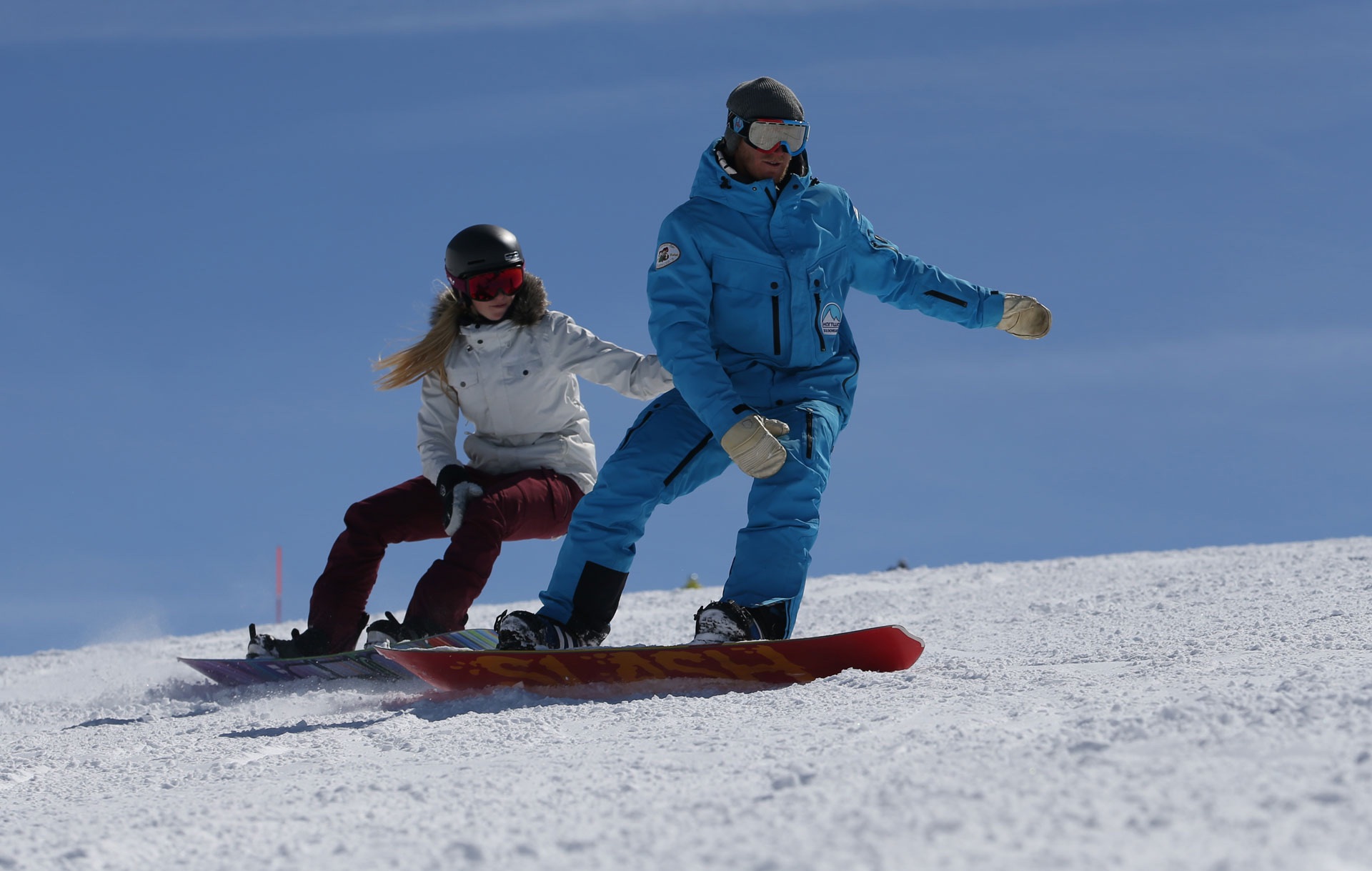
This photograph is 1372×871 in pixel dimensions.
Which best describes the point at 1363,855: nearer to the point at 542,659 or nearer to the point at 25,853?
the point at 25,853

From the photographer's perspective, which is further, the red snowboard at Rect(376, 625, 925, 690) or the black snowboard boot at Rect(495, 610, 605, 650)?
the black snowboard boot at Rect(495, 610, 605, 650)

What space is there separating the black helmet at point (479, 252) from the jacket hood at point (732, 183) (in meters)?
1.32

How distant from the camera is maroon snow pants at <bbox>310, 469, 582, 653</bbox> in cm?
528

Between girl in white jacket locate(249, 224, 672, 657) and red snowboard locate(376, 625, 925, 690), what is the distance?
1208 mm

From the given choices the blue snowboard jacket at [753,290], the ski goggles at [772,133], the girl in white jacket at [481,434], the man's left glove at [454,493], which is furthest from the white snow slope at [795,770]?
the ski goggles at [772,133]

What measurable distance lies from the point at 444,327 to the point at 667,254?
5.69 feet

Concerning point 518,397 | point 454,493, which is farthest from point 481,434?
point 454,493

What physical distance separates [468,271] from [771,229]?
1768mm

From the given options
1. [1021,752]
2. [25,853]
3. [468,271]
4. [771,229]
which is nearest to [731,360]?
[771,229]

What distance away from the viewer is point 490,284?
18.2 feet

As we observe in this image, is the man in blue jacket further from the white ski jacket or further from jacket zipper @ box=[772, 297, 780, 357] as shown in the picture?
the white ski jacket

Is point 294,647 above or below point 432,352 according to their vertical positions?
below

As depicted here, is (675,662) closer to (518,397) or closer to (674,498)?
(674,498)

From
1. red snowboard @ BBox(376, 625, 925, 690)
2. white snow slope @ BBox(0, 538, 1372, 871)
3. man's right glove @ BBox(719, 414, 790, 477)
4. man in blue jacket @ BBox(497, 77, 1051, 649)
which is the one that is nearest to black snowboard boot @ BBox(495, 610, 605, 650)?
man in blue jacket @ BBox(497, 77, 1051, 649)
